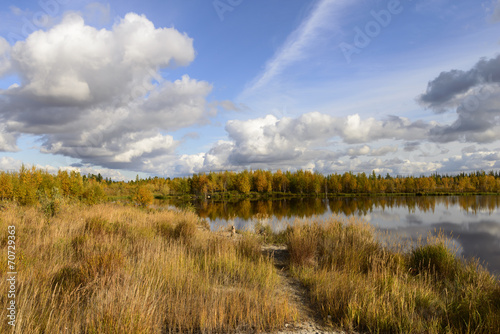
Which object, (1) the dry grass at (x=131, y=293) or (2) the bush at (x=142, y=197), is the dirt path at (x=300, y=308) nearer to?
(1) the dry grass at (x=131, y=293)

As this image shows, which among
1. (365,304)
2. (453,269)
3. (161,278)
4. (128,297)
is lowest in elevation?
(453,269)

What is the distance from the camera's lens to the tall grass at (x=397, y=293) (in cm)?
415

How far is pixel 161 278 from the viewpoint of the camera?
16.4ft

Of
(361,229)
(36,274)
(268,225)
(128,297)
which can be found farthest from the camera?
(268,225)

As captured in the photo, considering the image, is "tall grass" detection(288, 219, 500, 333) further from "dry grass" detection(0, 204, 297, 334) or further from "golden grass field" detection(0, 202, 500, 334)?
"dry grass" detection(0, 204, 297, 334)

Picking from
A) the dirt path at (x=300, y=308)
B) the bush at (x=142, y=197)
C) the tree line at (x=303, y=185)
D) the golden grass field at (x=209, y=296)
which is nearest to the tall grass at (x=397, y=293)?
the golden grass field at (x=209, y=296)

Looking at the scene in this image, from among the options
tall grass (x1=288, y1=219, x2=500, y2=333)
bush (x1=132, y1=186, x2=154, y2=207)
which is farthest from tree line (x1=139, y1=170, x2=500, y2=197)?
tall grass (x1=288, y1=219, x2=500, y2=333)

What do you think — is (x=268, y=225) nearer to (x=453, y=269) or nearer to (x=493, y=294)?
(x=453, y=269)

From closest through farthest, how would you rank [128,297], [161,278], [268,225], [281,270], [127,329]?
[127,329] < [128,297] < [161,278] < [281,270] < [268,225]

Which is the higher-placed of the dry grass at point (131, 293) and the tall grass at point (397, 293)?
the dry grass at point (131, 293)

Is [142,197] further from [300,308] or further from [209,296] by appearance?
[300,308]

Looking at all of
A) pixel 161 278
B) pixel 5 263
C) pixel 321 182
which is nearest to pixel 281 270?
pixel 161 278

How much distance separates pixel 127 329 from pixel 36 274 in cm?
254

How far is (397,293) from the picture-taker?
482cm
